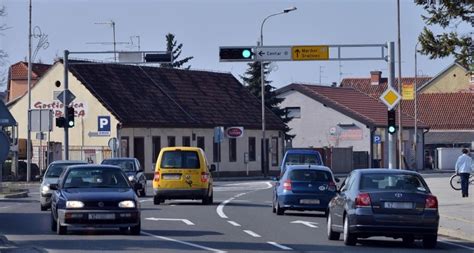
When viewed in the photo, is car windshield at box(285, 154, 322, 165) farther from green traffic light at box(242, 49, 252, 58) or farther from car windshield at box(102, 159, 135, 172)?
car windshield at box(102, 159, 135, 172)

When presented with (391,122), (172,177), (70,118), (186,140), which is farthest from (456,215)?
(186,140)

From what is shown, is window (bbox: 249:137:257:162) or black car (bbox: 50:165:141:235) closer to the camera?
black car (bbox: 50:165:141:235)

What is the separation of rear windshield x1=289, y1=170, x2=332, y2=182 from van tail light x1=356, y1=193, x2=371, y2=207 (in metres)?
10.3

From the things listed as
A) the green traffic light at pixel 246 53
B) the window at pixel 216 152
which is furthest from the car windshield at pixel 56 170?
the window at pixel 216 152

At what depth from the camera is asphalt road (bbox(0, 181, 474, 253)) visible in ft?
67.9

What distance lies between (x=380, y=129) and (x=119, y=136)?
91.5 feet

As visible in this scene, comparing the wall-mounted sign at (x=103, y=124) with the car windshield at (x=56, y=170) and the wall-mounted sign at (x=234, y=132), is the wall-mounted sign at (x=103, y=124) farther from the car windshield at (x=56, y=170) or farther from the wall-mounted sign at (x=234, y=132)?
the car windshield at (x=56, y=170)

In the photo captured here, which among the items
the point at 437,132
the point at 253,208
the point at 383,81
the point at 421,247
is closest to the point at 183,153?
the point at 253,208

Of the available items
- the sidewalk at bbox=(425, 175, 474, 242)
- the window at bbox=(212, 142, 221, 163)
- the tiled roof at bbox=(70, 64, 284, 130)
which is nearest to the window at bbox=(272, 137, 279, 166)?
the tiled roof at bbox=(70, 64, 284, 130)

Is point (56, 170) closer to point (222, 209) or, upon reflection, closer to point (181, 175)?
point (181, 175)

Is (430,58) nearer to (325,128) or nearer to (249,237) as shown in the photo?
(249,237)

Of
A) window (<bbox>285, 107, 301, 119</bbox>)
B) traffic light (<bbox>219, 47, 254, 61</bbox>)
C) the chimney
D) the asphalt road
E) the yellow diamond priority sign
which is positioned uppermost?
the chimney

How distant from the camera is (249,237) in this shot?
23.2 metres

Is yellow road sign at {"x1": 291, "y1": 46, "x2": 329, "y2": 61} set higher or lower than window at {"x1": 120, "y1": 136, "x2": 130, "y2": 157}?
higher
